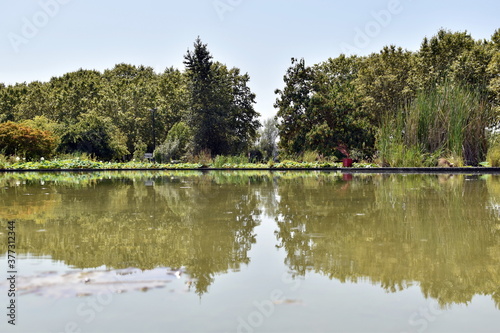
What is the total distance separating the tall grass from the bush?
1027 inches

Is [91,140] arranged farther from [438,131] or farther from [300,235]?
[300,235]

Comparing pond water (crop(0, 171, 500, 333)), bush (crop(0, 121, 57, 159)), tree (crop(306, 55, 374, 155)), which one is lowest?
pond water (crop(0, 171, 500, 333))

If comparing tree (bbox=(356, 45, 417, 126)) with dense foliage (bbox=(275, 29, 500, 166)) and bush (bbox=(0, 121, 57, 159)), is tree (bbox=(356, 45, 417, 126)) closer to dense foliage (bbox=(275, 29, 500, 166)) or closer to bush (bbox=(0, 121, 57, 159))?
dense foliage (bbox=(275, 29, 500, 166))

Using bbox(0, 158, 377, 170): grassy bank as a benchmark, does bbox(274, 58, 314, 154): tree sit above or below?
above

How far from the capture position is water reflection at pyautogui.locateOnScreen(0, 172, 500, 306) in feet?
17.6

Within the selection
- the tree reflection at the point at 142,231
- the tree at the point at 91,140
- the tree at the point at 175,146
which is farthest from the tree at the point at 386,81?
the tree reflection at the point at 142,231

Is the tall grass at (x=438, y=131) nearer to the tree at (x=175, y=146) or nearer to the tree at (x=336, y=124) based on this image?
the tree at (x=336, y=124)

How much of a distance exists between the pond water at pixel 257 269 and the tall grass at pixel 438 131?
1551 cm

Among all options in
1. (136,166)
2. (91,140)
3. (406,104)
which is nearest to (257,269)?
(406,104)

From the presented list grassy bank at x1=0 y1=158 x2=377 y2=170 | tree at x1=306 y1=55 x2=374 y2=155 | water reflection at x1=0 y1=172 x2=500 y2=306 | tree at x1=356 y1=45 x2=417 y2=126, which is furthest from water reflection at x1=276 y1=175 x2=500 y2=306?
tree at x1=356 y1=45 x2=417 y2=126

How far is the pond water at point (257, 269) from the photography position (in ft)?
12.8

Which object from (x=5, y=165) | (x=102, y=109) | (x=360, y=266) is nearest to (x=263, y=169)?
(x=5, y=165)

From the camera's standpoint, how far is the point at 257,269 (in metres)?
5.54

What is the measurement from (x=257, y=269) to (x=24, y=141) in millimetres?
37553
